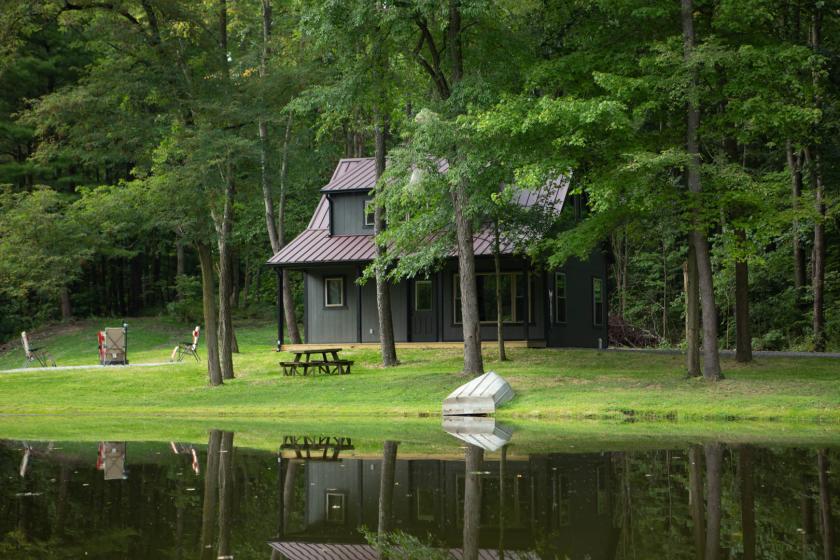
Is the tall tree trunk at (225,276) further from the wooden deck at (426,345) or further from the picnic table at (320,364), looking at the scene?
the wooden deck at (426,345)

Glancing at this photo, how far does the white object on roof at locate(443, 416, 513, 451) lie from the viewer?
15.8 m

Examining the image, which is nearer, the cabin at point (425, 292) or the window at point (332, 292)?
the cabin at point (425, 292)

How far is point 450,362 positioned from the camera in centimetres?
2992

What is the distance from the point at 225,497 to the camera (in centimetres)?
1084

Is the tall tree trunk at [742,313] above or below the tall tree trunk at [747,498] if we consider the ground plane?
above

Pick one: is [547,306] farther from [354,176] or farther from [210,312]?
[210,312]

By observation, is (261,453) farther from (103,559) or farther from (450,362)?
(450,362)

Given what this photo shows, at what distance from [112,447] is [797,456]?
9978mm

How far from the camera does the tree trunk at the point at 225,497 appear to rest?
820 cm

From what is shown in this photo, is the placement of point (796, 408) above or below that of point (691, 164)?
below

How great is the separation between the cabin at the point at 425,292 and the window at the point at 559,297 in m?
0.03

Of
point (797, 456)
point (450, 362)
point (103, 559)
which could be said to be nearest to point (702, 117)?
point (450, 362)

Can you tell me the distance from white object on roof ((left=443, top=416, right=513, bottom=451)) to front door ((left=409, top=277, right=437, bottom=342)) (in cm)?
1440

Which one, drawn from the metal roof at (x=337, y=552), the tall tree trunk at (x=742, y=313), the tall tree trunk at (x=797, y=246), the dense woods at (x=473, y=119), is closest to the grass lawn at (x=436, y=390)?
the tall tree trunk at (x=742, y=313)
